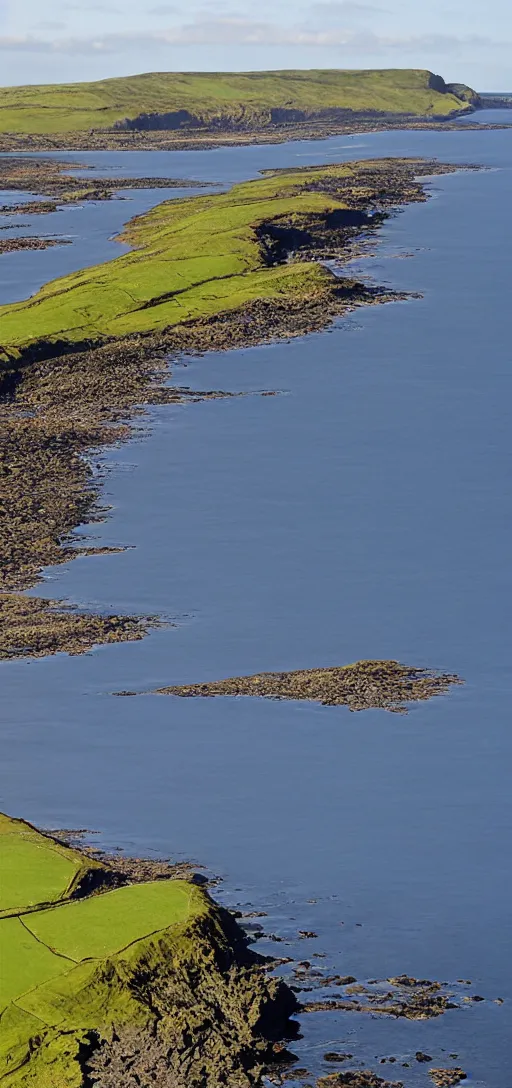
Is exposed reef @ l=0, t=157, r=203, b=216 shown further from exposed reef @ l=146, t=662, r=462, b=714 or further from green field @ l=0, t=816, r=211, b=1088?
green field @ l=0, t=816, r=211, b=1088

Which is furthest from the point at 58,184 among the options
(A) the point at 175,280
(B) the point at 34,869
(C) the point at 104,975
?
(C) the point at 104,975

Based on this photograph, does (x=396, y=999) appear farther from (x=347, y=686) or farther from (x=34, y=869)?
(x=347, y=686)

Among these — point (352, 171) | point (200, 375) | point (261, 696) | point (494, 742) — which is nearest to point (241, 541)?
point (261, 696)

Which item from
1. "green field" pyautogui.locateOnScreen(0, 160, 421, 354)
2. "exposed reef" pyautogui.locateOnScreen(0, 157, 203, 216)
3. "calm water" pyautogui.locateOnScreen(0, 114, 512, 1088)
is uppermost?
"exposed reef" pyautogui.locateOnScreen(0, 157, 203, 216)

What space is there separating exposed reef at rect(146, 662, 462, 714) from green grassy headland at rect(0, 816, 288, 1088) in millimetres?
10674

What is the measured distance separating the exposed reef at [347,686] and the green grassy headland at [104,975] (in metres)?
10.7

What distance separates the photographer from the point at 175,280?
235ft

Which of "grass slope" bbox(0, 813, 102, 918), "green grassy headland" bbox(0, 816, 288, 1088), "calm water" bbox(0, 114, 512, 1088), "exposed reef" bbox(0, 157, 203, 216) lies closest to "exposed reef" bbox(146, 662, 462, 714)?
"calm water" bbox(0, 114, 512, 1088)

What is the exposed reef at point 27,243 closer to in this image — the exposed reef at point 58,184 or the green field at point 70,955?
the exposed reef at point 58,184

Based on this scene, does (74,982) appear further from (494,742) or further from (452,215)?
(452,215)

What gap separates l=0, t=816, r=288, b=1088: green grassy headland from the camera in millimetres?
13820

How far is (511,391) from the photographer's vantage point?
59.3 meters

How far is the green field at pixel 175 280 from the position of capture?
63125mm

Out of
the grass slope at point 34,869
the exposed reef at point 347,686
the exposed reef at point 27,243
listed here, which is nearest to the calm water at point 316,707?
the exposed reef at point 347,686
